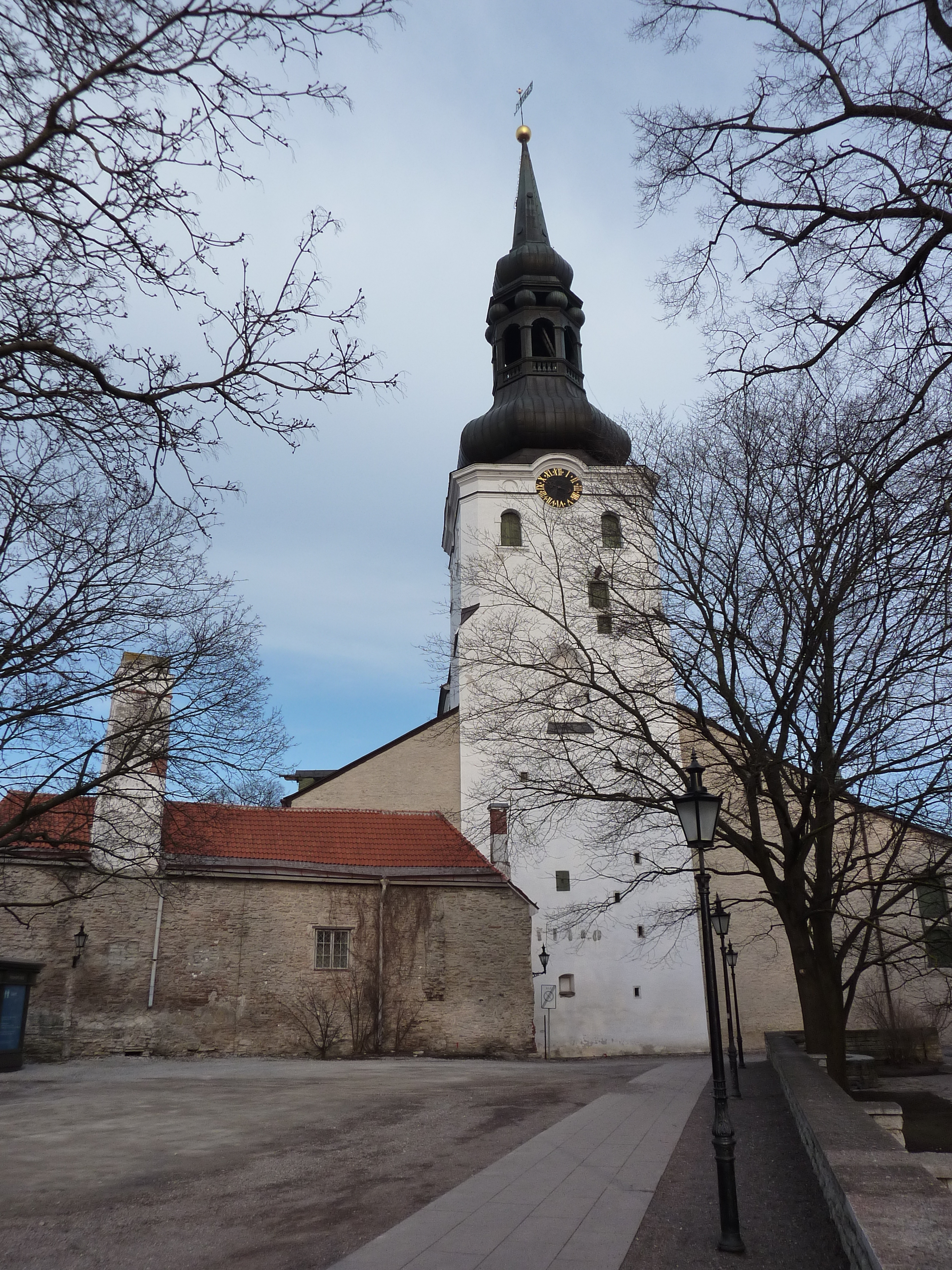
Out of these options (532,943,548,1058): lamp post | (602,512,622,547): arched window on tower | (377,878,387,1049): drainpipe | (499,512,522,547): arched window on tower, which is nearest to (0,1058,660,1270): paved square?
(377,878,387,1049): drainpipe

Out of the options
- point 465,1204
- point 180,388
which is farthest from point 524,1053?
point 180,388

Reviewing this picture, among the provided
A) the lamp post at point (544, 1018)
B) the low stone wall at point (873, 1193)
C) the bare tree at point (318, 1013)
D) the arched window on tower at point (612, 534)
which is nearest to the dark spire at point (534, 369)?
the arched window on tower at point (612, 534)

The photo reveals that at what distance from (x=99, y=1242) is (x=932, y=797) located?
9.83 meters

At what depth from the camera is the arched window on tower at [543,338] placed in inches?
1396

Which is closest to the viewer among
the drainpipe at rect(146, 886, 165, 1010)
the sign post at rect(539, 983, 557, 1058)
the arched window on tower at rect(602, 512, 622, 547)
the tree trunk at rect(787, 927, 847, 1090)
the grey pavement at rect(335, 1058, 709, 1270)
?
the grey pavement at rect(335, 1058, 709, 1270)

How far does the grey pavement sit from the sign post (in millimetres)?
15955

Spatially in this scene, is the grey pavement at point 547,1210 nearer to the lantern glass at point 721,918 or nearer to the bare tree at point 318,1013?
the lantern glass at point 721,918

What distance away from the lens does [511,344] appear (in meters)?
36.4

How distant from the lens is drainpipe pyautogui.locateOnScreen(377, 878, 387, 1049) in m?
22.1

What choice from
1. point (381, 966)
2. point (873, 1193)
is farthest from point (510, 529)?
point (873, 1193)

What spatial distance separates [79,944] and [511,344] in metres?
25.5

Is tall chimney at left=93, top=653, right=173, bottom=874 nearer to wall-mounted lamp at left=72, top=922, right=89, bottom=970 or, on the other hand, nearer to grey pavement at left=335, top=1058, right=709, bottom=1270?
wall-mounted lamp at left=72, top=922, right=89, bottom=970

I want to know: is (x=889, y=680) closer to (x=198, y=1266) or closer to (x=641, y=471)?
(x=641, y=471)

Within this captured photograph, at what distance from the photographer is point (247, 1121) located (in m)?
11.1
